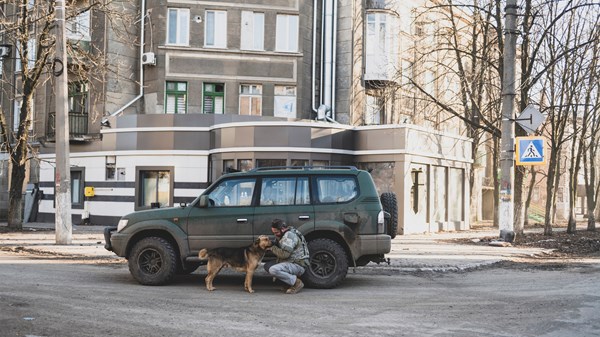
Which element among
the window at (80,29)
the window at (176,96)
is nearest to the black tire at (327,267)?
the window at (176,96)

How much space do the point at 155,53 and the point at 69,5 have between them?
18.4 ft

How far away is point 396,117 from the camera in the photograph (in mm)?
31359

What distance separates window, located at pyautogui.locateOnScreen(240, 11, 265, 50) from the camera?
1085 inches

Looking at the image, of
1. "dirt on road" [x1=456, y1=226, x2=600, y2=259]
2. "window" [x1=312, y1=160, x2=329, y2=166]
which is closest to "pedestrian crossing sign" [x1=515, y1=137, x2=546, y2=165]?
"dirt on road" [x1=456, y1=226, x2=600, y2=259]

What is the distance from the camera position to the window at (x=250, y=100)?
2748 centimetres

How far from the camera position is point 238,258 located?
10359 millimetres

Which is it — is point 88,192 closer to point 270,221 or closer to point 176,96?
point 176,96

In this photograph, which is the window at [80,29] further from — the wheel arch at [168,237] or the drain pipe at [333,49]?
the wheel arch at [168,237]

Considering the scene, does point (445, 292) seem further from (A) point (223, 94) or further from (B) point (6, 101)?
(B) point (6, 101)

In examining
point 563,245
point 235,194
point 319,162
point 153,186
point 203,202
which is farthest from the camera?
point 153,186

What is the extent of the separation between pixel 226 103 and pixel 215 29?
3325mm

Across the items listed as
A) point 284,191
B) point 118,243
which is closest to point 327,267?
point 284,191

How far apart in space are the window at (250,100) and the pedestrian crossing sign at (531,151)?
500 inches

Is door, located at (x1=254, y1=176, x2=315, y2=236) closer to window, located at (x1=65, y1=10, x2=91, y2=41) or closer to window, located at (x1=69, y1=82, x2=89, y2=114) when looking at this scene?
window, located at (x1=69, y1=82, x2=89, y2=114)
